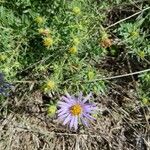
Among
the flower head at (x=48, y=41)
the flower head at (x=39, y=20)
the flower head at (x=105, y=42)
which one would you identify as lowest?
the flower head at (x=48, y=41)

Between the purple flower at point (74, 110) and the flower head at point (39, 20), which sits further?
the flower head at point (39, 20)

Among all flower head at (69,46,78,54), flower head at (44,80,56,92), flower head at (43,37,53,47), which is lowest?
flower head at (44,80,56,92)

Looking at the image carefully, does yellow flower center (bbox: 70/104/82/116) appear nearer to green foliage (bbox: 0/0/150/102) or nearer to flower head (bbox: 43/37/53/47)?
green foliage (bbox: 0/0/150/102)

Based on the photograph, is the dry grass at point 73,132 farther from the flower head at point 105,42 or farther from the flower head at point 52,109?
the flower head at point 105,42

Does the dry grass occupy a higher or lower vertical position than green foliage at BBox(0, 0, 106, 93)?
lower

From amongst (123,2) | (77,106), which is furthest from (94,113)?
(123,2)

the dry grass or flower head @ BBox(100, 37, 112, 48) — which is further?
the dry grass

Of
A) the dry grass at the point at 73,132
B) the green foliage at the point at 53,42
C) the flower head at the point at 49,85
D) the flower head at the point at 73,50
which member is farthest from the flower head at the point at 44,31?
the dry grass at the point at 73,132

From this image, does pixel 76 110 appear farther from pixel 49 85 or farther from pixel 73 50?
pixel 73 50

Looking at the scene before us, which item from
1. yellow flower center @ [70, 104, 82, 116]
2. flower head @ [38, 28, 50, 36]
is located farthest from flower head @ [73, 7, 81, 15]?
yellow flower center @ [70, 104, 82, 116]
